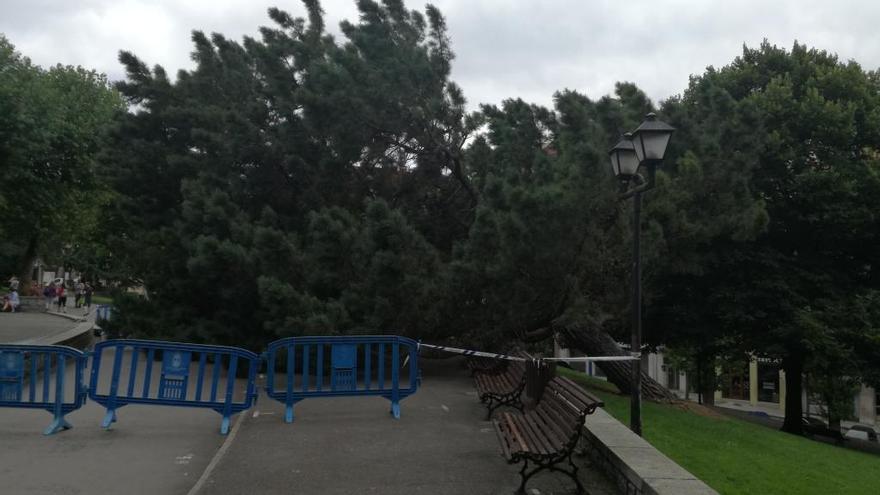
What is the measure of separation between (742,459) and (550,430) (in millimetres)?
3942

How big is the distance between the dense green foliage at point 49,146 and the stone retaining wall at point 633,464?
1753cm

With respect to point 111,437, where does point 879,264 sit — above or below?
above

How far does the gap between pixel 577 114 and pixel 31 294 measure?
1769 inches

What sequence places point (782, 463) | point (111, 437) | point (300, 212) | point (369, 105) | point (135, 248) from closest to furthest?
point (111, 437) → point (782, 463) → point (369, 105) → point (300, 212) → point (135, 248)

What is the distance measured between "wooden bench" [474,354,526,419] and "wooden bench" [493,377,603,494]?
214 cm

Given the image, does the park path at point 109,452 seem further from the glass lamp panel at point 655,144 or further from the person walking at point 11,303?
the person walking at point 11,303

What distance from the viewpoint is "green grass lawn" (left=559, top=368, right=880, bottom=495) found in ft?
26.1

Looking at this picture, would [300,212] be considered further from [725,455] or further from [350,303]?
[725,455]

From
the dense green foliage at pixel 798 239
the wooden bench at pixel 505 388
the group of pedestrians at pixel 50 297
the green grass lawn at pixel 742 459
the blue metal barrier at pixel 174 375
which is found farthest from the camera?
the group of pedestrians at pixel 50 297

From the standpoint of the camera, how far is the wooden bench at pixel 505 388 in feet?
33.6

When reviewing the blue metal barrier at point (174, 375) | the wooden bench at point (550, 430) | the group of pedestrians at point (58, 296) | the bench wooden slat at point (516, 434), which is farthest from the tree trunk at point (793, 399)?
the group of pedestrians at point (58, 296)

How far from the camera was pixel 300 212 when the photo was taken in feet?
60.5

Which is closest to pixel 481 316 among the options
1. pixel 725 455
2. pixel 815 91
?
pixel 725 455

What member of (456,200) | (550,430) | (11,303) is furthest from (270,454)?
(11,303)
